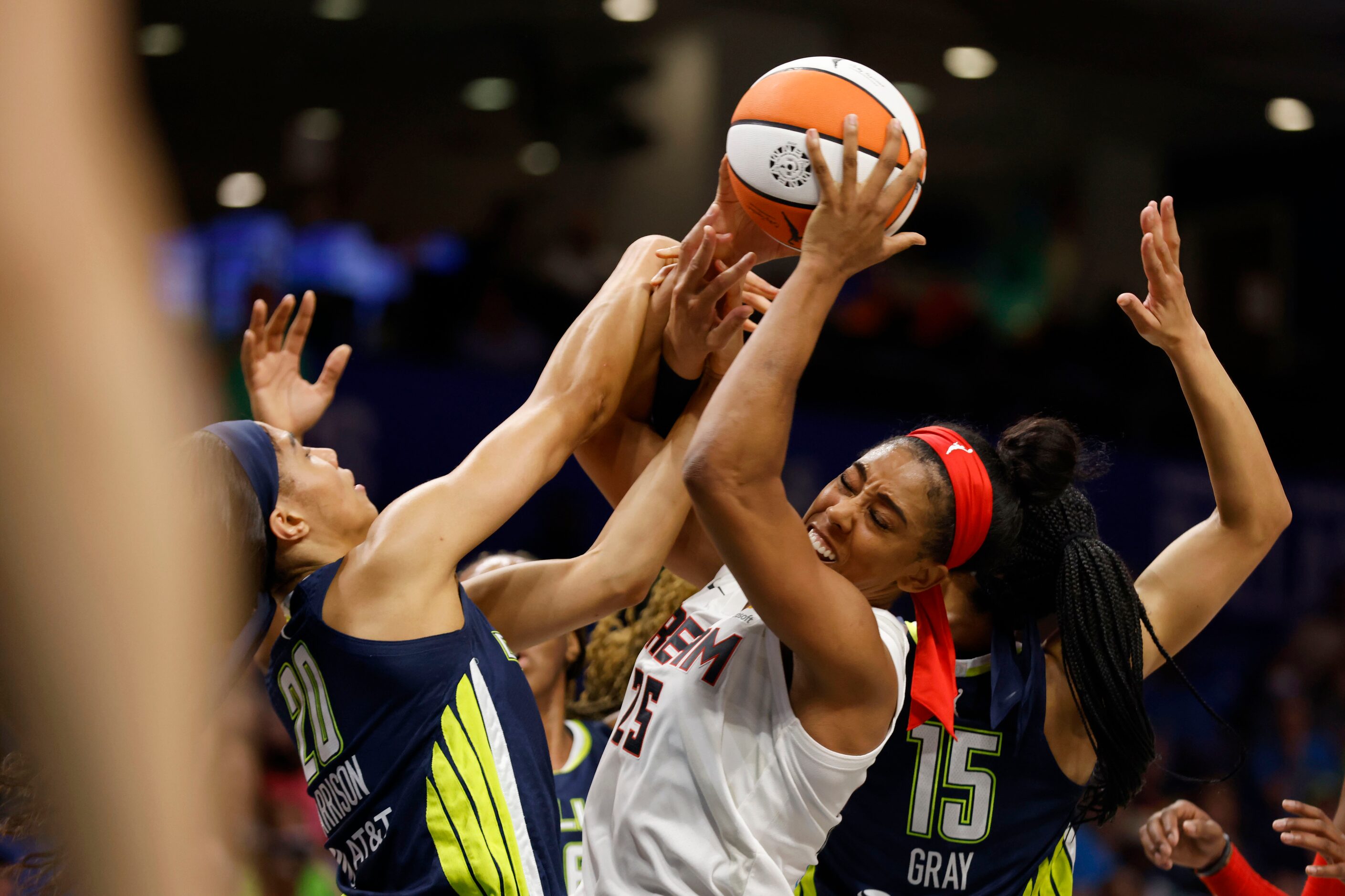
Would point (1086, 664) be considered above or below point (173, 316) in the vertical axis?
below

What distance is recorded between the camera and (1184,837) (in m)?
3.03

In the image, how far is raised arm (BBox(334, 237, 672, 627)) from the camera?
2227mm

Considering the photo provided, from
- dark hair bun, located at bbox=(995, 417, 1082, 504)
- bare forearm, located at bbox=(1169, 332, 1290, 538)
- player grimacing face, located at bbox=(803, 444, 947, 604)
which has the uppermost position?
bare forearm, located at bbox=(1169, 332, 1290, 538)

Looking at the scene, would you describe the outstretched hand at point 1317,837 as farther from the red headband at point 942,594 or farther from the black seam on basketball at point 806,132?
the black seam on basketball at point 806,132

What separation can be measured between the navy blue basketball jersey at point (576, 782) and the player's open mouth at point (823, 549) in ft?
4.10

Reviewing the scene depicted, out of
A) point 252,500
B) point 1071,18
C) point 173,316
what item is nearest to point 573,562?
point 252,500

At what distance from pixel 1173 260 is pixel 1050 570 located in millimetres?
711

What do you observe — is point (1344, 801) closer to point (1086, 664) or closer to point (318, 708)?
point (1086, 664)

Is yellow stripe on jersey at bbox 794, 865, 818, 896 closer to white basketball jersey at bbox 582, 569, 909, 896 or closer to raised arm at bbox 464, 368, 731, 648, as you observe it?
white basketball jersey at bbox 582, 569, 909, 896

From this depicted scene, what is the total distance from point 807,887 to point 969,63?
34.5ft

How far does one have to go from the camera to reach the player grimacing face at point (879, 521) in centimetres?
229

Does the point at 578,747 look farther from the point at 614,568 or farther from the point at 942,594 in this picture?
the point at 942,594

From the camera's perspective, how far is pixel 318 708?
2334mm

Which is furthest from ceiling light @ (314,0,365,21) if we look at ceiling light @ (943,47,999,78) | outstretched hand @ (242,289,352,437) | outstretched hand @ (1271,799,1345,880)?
outstretched hand @ (1271,799,1345,880)
